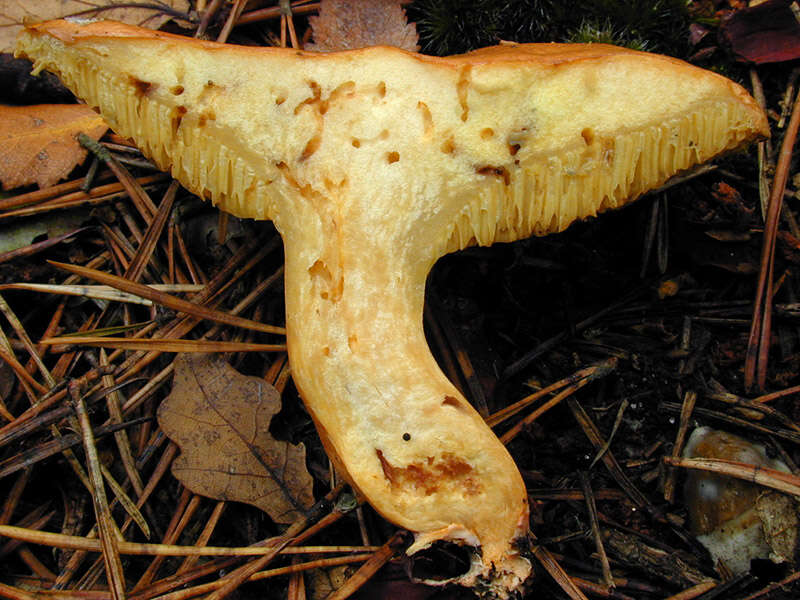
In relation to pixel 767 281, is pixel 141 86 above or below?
above

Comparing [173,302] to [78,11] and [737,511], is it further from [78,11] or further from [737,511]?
[737,511]

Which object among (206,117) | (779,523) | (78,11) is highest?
(78,11)

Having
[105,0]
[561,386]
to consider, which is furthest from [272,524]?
[105,0]

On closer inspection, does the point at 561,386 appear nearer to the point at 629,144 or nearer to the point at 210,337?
the point at 629,144

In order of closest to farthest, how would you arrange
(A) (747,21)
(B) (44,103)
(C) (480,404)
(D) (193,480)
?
(D) (193,480) < (C) (480,404) < (A) (747,21) < (B) (44,103)

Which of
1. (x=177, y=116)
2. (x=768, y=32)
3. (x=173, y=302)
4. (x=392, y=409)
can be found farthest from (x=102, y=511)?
(x=768, y=32)

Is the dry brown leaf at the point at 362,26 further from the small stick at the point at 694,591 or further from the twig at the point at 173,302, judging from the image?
the small stick at the point at 694,591

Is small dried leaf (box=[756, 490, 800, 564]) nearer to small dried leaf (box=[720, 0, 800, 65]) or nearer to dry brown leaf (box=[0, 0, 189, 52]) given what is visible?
small dried leaf (box=[720, 0, 800, 65])
